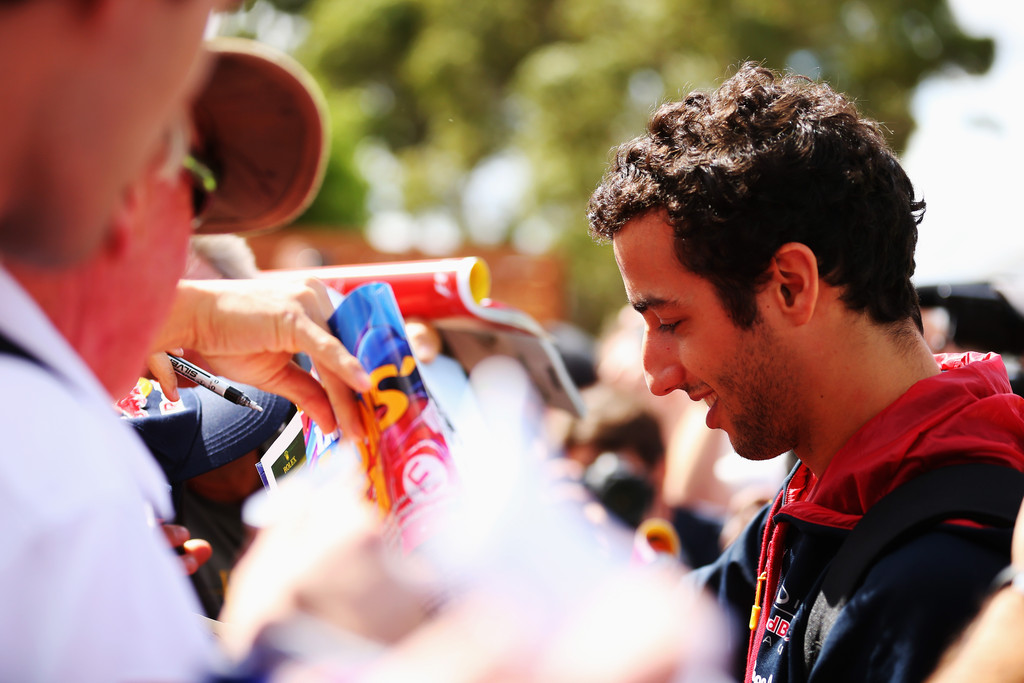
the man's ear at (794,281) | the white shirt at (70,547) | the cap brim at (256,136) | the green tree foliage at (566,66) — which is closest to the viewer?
the white shirt at (70,547)

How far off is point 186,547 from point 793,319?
123 centimetres

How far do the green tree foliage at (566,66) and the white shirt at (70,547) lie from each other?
14.7 metres

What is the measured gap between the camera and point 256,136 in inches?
44.0

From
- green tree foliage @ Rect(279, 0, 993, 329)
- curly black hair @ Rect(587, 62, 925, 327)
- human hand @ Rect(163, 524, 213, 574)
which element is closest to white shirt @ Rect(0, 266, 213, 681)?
human hand @ Rect(163, 524, 213, 574)

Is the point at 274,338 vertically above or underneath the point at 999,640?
above

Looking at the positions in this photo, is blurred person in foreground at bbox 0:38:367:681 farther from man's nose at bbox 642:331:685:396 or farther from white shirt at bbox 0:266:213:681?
man's nose at bbox 642:331:685:396

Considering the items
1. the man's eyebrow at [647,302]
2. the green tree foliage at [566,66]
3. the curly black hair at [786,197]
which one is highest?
the curly black hair at [786,197]

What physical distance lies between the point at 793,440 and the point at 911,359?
0.27m

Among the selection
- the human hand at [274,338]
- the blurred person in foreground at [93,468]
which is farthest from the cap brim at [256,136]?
the human hand at [274,338]

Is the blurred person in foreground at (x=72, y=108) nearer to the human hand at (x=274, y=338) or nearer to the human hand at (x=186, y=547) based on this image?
the human hand at (x=274, y=338)

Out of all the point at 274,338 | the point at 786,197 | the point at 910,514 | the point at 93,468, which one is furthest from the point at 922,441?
the point at 93,468

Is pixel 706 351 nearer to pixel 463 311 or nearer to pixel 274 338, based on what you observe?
pixel 463 311

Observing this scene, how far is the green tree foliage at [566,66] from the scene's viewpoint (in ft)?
57.0

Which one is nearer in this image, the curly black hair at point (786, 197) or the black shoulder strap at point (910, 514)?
the black shoulder strap at point (910, 514)
